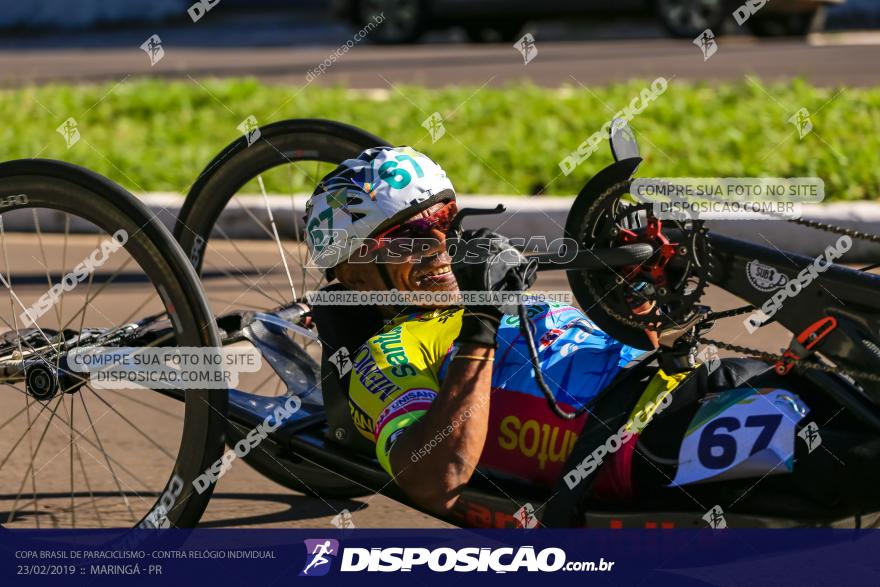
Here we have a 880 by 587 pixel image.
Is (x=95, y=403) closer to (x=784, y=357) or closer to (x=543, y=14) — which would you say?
(x=784, y=357)

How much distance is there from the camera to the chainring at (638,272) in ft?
10.6

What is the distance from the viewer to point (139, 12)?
21328mm

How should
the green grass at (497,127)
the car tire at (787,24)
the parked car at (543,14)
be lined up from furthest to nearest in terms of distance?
the car tire at (787,24)
the parked car at (543,14)
the green grass at (497,127)

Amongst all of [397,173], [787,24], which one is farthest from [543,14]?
[397,173]

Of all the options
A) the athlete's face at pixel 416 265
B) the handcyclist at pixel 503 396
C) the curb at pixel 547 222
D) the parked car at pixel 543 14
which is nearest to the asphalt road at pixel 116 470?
the handcyclist at pixel 503 396

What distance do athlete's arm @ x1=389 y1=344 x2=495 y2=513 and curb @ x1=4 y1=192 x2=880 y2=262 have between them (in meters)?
3.83

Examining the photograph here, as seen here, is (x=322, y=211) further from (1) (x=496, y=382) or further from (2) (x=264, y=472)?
(2) (x=264, y=472)

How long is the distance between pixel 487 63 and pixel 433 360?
11065mm

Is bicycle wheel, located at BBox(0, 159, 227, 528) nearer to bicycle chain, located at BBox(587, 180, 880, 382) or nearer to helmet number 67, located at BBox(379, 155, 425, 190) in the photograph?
helmet number 67, located at BBox(379, 155, 425, 190)

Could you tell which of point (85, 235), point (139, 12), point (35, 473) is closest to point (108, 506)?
point (35, 473)

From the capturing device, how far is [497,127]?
9539 millimetres

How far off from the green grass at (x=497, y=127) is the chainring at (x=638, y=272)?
471 cm

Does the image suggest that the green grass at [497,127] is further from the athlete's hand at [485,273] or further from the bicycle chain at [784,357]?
the athlete's hand at [485,273]

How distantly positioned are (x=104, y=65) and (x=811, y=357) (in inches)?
528
